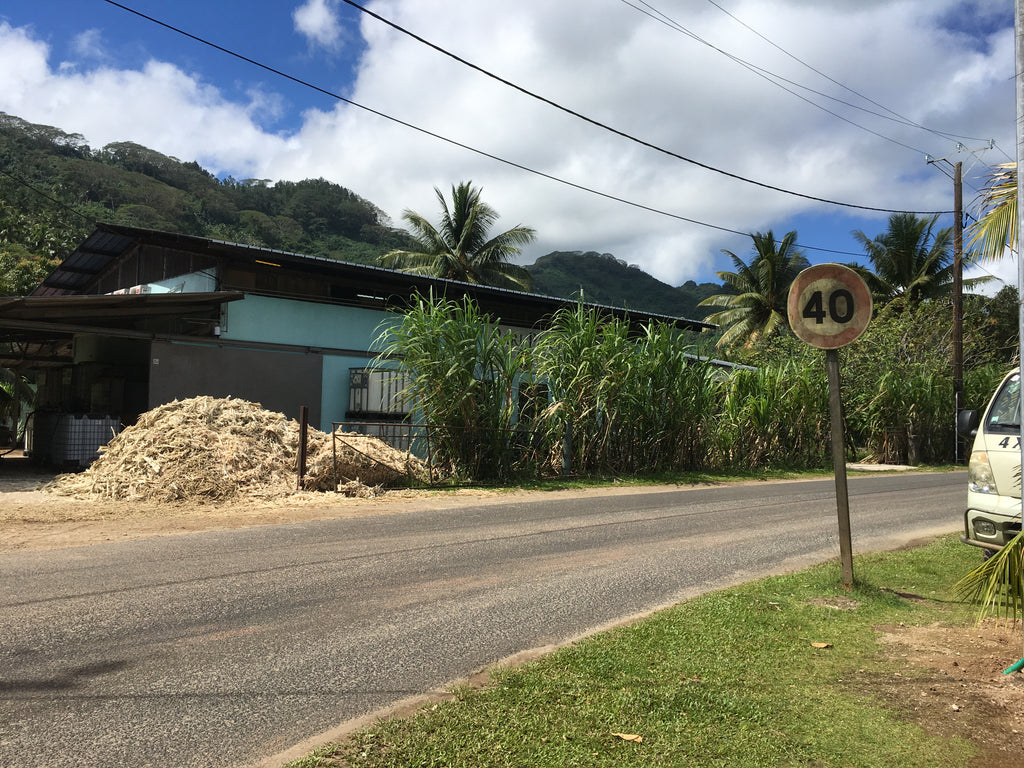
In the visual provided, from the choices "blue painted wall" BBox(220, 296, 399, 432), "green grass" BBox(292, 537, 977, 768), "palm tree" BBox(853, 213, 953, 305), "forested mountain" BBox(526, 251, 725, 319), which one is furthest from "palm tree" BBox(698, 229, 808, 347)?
"forested mountain" BBox(526, 251, 725, 319)

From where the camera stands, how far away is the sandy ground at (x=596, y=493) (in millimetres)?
3471

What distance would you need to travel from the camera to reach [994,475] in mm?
6113

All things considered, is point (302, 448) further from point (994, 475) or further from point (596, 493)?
point (994, 475)

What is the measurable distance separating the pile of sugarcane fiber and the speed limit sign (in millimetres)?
8490

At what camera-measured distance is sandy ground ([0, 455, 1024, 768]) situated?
3.47 metres

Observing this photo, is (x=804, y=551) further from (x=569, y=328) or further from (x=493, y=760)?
(x=569, y=328)

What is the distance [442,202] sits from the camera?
36625 mm

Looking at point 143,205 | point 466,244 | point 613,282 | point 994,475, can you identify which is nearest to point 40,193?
point 143,205

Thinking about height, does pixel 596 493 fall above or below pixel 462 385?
below

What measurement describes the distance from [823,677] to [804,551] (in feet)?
14.2

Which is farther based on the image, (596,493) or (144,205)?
(144,205)

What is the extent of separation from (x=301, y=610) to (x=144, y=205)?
5214 centimetres

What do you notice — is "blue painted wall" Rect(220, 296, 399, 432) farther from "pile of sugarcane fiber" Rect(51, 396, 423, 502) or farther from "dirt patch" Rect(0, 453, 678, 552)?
"dirt patch" Rect(0, 453, 678, 552)

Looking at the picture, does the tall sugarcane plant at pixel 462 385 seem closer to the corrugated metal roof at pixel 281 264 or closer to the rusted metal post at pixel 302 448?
the corrugated metal roof at pixel 281 264
